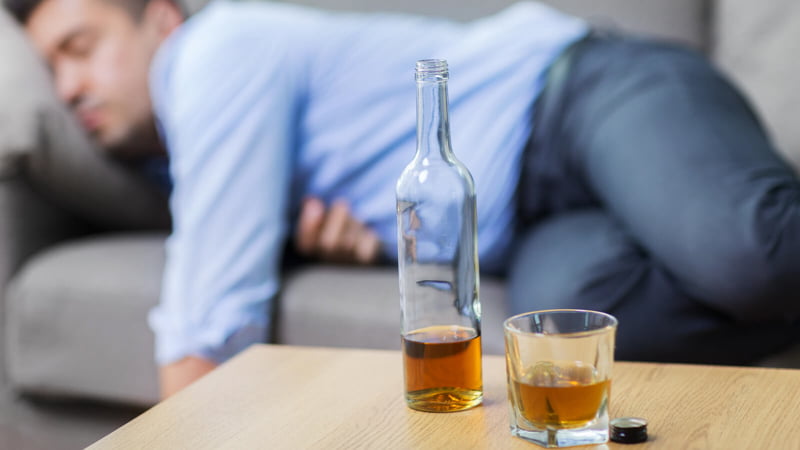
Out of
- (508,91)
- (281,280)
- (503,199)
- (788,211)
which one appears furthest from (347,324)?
(788,211)

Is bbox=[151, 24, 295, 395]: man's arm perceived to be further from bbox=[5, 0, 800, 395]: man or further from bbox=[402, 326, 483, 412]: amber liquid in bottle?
bbox=[402, 326, 483, 412]: amber liquid in bottle

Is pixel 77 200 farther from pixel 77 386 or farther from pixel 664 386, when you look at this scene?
pixel 664 386

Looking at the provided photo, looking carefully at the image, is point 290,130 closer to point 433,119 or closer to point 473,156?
point 473,156

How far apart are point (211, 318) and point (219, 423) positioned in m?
0.61

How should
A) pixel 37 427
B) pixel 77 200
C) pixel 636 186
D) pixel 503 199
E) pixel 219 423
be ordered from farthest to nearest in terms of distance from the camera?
pixel 77 200 → pixel 37 427 → pixel 503 199 → pixel 636 186 → pixel 219 423

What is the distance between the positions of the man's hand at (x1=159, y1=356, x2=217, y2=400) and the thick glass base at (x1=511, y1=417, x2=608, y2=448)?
747 millimetres

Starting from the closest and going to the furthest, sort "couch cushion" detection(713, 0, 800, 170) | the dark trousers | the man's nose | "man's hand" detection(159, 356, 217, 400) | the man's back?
the dark trousers, "man's hand" detection(159, 356, 217, 400), the man's back, "couch cushion" detection(713, 0, 800, 170), the man's nose

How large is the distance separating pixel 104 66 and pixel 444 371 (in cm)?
118

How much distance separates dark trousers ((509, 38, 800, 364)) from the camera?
98 cm

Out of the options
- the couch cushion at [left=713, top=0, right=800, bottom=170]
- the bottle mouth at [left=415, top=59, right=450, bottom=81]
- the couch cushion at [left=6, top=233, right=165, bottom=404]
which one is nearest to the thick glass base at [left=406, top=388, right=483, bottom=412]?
the bottle mouth at [left=415, top=59, right=450, bottom=81]

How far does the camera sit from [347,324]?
1.30 m

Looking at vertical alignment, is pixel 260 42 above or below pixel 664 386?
above

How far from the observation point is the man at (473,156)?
104cm

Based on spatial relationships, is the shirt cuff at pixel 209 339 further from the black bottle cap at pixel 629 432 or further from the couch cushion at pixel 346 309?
the black bottle cap at pixel 629 432
